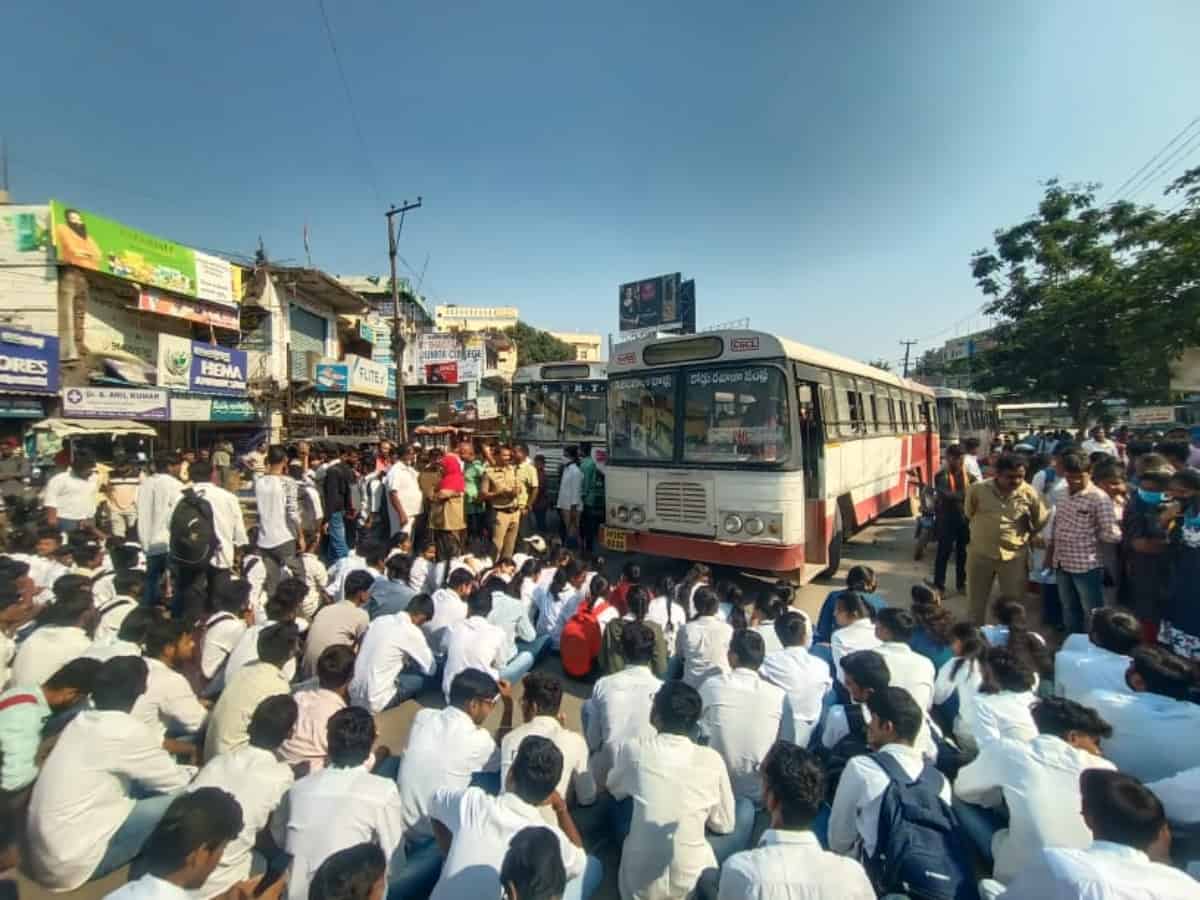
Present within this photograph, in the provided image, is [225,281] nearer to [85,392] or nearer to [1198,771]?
[85,392]

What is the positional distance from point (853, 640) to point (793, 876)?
228cm

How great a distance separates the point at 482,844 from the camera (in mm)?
2121

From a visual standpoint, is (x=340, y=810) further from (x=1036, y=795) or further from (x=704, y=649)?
(x=1036, y=795)

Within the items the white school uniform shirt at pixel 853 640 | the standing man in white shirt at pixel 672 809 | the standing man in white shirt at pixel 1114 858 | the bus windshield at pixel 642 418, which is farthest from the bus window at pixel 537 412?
the standing man in white shirt at pixel 1114 858

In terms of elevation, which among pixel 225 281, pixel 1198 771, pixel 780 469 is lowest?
pixel 1198 771

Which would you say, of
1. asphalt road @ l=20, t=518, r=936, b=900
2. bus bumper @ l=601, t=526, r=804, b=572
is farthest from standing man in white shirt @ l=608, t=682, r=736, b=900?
bus bumper @ l=601, t=526, r=804, b=572

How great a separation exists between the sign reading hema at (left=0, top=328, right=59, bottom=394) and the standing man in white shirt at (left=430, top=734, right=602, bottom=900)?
1752 centimetres

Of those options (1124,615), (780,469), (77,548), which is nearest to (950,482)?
(780,469)

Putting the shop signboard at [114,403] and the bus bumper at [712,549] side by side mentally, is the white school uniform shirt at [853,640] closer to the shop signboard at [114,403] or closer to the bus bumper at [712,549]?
the bus bumper at [712,549]

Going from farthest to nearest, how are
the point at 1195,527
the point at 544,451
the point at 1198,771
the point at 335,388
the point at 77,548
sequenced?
the point at 335,388 < the point at 544,451 < the point at 77,548 < the point at 1195,527 < the point at 1198,771

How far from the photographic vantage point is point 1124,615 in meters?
3.42

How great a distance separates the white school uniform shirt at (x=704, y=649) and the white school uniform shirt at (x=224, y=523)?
407 centimetres

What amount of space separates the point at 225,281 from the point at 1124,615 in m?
23.5

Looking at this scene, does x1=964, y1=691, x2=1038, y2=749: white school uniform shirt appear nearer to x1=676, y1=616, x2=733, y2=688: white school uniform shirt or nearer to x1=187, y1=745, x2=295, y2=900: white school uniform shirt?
x1=676, y1=616, x2=733, y2=688: white school uniform shirt
